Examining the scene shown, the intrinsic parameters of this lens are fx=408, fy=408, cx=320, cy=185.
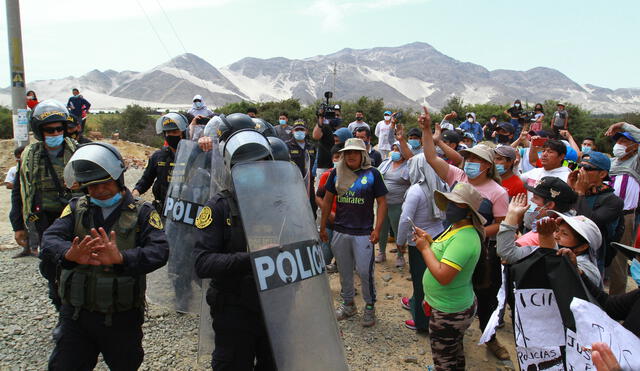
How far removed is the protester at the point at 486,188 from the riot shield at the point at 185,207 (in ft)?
7.54

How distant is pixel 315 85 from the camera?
12850 centimetres

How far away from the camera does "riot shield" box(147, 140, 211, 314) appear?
13.8ft

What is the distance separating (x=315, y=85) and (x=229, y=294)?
5122 inches

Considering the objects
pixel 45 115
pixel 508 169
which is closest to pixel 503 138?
pixel 508 169

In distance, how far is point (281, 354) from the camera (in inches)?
86.7

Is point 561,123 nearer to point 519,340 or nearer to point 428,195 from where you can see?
point 428,195

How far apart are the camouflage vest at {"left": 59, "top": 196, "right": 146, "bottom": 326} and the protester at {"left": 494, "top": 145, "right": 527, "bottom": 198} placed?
11.4 ft

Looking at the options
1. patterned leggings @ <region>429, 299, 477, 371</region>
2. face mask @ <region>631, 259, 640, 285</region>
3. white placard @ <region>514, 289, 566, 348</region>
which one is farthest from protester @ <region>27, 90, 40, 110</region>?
face mask @ <region>631, 259, 640, 285</region>

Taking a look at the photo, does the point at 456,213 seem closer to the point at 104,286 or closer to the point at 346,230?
the point at 346,230

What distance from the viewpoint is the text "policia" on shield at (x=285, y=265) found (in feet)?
7.23

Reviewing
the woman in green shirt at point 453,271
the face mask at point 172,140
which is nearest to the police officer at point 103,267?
the woman in green shirt at point 453,271

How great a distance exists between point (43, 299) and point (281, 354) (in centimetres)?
371

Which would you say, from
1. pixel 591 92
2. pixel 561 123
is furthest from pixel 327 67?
pixel 561 123

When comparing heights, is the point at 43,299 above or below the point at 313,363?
below
